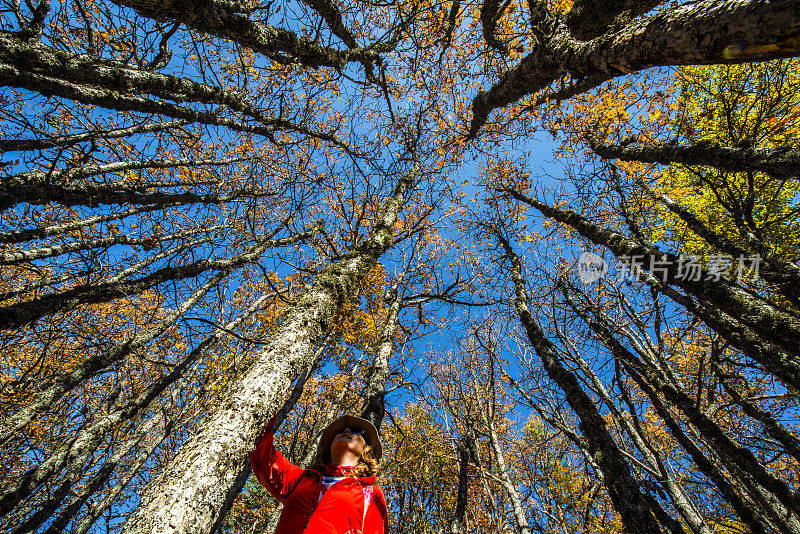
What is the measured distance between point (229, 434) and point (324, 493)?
124cm

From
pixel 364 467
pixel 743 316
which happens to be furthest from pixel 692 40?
pixel 364 467

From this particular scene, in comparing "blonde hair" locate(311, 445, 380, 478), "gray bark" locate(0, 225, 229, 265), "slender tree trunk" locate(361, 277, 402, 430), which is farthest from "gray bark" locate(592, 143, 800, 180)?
"gray bark" locate(0, 225, 229, 265)

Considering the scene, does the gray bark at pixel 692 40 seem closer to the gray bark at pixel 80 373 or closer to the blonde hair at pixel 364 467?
the blonde hair at pixel 364 467

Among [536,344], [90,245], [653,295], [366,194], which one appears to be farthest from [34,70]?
[653,295]

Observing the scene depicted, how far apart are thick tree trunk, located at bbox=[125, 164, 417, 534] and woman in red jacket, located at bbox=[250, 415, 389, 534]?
32cm

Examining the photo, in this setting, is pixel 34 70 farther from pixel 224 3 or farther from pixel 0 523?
pixel 0 523

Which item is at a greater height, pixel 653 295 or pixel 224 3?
pixel 653 295

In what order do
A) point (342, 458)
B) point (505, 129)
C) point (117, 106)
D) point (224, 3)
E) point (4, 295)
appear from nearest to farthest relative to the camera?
point (224, 3) → point (342, 458) → point (117, 106) → point (4, 295) → point (505, 129)

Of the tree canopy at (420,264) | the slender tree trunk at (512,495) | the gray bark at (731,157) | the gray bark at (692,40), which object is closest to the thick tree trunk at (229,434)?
the tree canopy at (420,264)

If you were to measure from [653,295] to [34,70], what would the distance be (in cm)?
909

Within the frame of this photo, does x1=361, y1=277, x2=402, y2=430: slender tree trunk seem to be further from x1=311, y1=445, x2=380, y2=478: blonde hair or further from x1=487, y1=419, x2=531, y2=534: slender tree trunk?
x1=487, y1=419, x2=531, y2=534: slender tree trunk

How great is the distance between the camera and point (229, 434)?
2.21 m

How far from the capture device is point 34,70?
2477 millimetres

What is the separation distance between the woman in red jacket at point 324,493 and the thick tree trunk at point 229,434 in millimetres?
323
